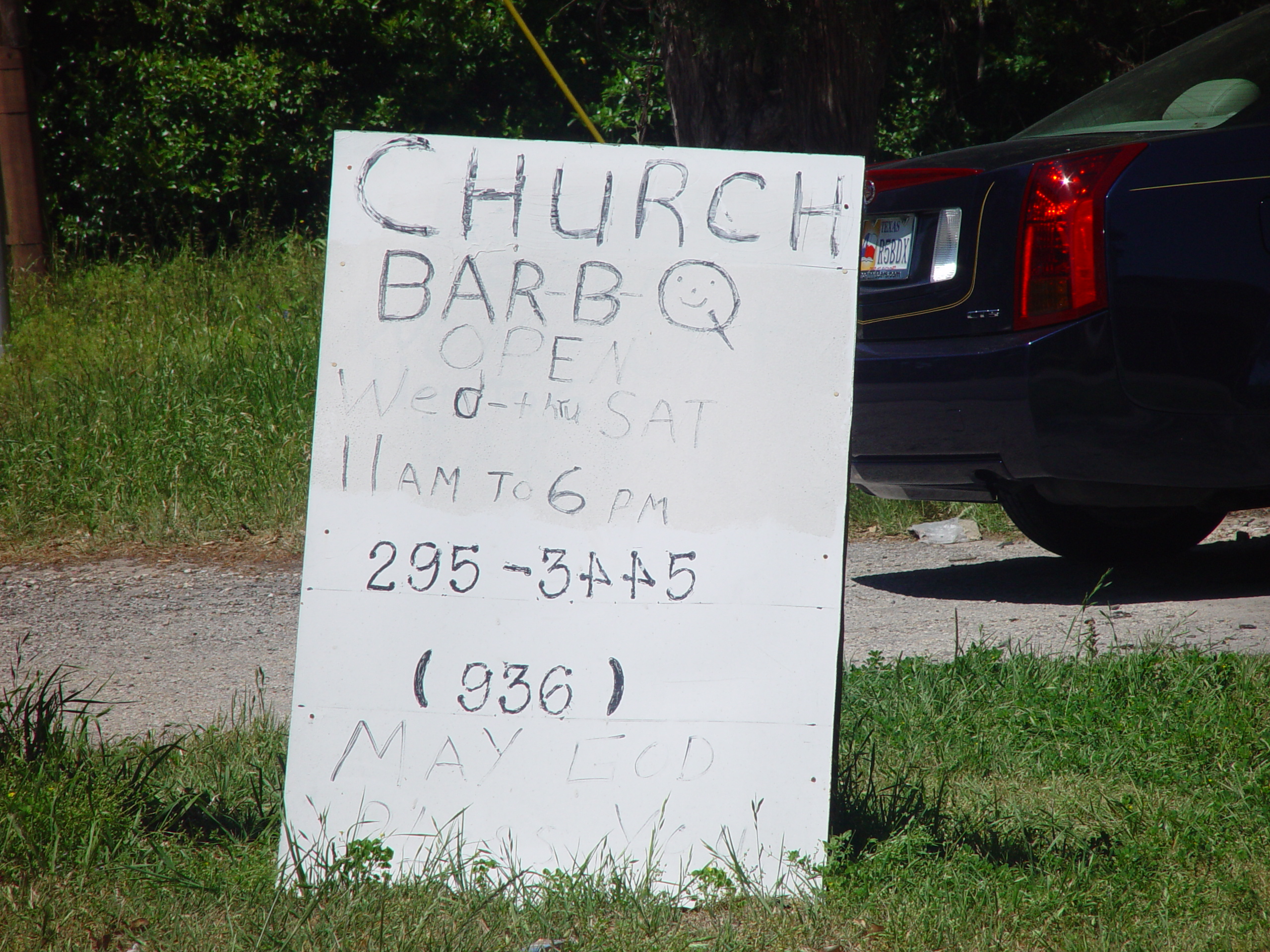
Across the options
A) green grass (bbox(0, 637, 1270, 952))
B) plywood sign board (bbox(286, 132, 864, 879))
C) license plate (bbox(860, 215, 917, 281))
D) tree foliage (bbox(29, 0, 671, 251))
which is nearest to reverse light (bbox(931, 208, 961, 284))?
license plate (bbox(860, 215, 917, 281))

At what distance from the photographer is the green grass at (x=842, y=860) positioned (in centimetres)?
215

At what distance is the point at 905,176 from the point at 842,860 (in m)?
2.59

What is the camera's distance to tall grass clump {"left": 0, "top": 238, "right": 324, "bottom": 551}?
19.8ft

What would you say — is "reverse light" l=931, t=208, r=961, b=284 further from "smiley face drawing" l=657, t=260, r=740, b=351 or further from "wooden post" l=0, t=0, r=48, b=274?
"wooden post" l=0, t=0, r=48, b=274

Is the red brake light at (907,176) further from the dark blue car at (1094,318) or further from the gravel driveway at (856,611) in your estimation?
the gravel driveway at (856,611)

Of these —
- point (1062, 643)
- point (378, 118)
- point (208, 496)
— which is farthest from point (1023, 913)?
point (378, 118)

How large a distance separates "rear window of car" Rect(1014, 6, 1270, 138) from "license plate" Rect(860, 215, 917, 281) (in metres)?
0.74

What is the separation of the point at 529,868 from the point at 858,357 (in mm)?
2325

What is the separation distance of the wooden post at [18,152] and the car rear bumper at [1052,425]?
735 centimetres

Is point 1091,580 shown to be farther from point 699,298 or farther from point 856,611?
point 699,298

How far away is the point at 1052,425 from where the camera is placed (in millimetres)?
3666

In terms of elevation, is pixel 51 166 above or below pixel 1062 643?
above

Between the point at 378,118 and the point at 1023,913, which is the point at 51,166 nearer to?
the point at 378,118

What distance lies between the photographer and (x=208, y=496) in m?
6.12
